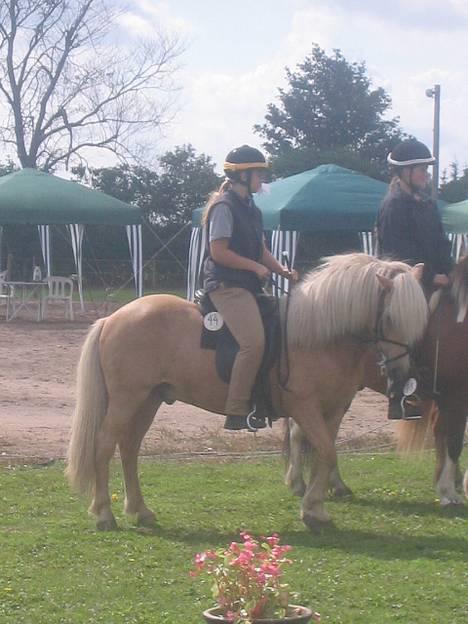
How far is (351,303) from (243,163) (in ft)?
3.65

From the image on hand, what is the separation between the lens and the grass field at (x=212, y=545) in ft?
17.4

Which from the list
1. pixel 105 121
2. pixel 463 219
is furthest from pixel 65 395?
pixel 105 121

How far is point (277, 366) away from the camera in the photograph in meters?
7.12

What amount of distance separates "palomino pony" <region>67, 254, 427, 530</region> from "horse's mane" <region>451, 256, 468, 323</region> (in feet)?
2.45

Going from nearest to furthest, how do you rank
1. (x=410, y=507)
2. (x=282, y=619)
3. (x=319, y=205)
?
(x=282, y=619) → (x=410, y=507) → (x=319, y=205)

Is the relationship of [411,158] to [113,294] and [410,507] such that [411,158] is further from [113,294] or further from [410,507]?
[113,294]

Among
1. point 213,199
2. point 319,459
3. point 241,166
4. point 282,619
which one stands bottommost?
point 282,619

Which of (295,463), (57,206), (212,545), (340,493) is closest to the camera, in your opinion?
(212,545)

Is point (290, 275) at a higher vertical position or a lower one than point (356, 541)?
higher

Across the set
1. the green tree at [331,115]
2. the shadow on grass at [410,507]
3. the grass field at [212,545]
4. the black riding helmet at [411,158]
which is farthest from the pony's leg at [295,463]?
the green tree at [331,115]

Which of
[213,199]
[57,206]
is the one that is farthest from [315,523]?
[57,206]

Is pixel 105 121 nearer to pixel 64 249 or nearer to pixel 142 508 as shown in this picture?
pixel 64 249

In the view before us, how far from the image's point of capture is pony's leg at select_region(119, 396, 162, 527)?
7.26 metres

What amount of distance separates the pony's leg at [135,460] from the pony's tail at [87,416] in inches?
8.6
